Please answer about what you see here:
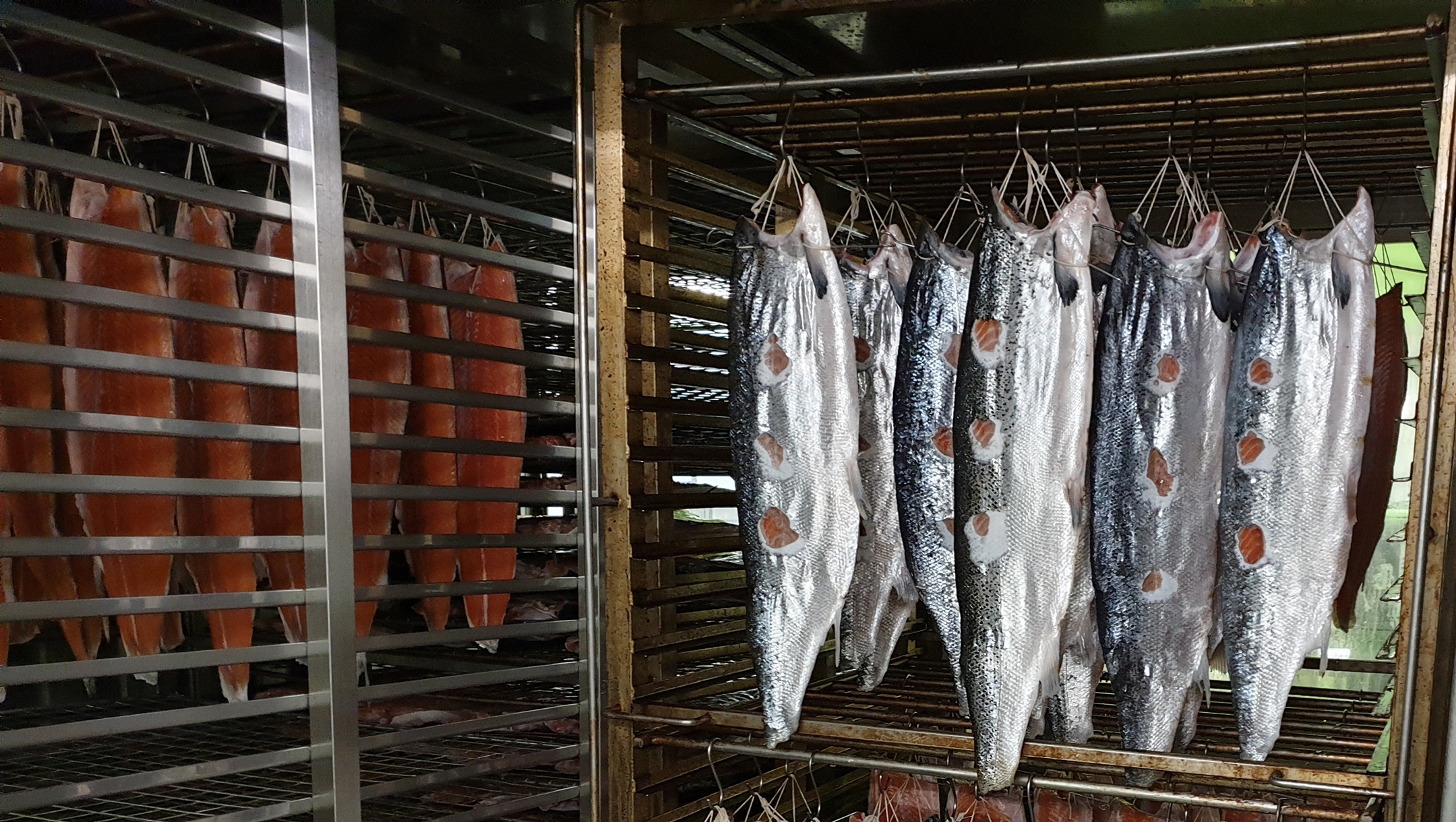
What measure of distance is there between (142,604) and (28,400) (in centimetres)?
49

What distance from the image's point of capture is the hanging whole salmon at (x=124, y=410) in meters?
2.05

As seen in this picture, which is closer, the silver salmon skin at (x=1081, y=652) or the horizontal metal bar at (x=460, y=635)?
the horizontal metal bar at (x=460, y=635)

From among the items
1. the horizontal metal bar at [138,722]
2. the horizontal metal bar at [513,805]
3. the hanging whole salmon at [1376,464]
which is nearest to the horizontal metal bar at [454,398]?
the horizontal metal bar at [138,722]

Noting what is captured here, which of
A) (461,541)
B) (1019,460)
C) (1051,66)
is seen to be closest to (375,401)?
(461,541)

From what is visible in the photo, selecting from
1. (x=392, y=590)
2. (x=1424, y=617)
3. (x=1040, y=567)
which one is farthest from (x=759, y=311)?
(x=1424, y=617)

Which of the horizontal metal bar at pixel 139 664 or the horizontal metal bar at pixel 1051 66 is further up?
the horizontal metal bar at pixel 1051 66

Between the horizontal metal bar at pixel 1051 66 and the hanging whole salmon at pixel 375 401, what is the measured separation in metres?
0.72

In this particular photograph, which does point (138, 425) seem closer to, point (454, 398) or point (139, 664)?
point (139, 664)

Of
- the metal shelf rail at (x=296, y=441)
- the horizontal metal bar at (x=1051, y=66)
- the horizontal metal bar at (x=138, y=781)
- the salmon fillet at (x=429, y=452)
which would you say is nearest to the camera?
the horizontal metal bar at (x=138, y=781)

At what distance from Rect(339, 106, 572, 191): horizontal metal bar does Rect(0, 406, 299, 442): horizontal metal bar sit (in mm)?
574

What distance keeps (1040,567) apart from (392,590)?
4.03 feet

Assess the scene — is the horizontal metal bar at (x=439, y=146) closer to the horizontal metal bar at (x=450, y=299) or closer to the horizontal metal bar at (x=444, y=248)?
the horizontal metal bar at (x=444, y=248)

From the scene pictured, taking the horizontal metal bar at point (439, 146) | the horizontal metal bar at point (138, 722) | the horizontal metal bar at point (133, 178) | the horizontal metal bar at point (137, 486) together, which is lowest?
the horizontal metal bar at point (138, 722)

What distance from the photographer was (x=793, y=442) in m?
2.42
